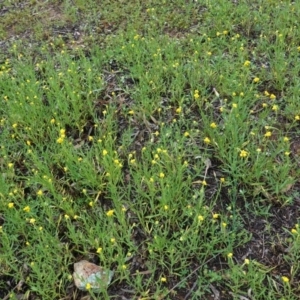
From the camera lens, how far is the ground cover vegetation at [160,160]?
9.39ft

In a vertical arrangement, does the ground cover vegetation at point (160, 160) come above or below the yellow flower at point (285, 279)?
above

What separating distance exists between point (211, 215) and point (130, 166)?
30.1 inches

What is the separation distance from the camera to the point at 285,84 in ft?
13.4

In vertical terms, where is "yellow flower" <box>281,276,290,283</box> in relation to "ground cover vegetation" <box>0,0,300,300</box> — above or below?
below

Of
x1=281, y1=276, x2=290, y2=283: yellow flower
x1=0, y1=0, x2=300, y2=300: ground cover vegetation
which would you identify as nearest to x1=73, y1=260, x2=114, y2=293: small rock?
x1=0, y1=0, x2=300, y2=300: ground cover vegetation

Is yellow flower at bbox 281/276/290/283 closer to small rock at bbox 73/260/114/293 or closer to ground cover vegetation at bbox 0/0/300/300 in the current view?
ground cover vegetation at bbox 0/0/300/300

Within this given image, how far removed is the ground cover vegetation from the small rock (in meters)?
0.05

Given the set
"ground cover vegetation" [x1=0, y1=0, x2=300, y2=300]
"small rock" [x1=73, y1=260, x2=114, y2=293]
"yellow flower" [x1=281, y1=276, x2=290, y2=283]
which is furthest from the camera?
"ground cover vegetation" [x1=0, y1=0, x2=300, y2=300]

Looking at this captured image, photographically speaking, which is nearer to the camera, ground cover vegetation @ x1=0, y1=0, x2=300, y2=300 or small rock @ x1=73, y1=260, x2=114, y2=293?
small rock @ x1=73, y1=260, x2=114, y2=293

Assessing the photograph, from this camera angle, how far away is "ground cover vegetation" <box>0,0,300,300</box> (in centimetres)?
286

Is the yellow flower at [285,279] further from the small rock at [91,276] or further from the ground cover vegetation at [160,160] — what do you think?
the small rock at [91,276]

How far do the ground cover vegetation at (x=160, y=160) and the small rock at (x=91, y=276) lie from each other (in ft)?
0.16

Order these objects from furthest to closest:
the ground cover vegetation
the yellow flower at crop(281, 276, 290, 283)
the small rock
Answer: the ground cover vegetation < the small rock < the yellow flower at crop(281, 276, 290, 283)

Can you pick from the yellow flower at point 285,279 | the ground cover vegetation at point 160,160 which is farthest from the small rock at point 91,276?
the yellow flower at point 285,279
